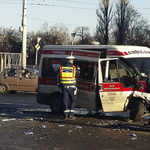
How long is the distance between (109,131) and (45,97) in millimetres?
3324

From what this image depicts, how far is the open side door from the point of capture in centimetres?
897

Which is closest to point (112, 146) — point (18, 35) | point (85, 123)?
point (85, 123)

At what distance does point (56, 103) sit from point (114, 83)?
86.8 inches

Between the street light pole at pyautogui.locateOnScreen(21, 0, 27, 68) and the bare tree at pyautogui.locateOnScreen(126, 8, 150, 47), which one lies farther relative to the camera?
the bare tree at pyautogui.locateOnScreen(126, 8, 150, 47)


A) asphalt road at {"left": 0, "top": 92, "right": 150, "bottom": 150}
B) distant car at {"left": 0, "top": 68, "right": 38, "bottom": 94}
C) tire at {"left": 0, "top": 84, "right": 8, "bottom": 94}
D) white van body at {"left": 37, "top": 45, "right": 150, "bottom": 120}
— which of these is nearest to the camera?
asphalt road at {"left": 0, "top": 92, "right": 150, "bottom": 150}

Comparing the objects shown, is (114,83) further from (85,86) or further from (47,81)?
(47,81)

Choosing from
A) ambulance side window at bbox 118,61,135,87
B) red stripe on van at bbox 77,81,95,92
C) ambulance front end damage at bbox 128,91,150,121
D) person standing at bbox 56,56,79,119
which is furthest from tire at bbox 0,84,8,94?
ambulance front end damage at bbox 128,91,150,121

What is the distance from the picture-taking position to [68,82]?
9328 millimetres

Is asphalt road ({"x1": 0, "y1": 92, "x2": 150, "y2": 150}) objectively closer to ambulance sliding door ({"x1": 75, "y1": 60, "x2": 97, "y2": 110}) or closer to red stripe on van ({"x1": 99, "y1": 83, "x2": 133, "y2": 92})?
ambulance sliding door ({"x1": 75, "y1": 60, "x2": 97, "y2": 110})

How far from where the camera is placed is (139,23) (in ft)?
165

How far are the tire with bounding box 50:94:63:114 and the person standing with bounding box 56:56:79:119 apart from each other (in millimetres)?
880

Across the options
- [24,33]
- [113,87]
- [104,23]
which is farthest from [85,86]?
[104,23]

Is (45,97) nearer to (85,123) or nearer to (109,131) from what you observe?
(85,123)

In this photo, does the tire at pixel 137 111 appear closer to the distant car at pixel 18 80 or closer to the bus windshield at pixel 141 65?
the bus windshield at pixel 141 65
